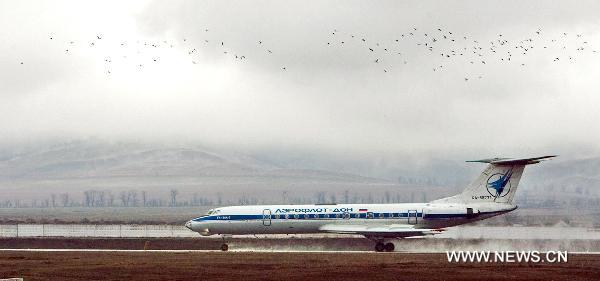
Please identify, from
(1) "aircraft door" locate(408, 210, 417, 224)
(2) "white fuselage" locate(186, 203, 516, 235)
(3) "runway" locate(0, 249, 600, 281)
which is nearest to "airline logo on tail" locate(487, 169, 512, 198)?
(2) "white fuselage" locate(186, 203, 516, 235)

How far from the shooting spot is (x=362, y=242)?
90312 millimetres

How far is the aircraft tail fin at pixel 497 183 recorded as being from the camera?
81.8 m

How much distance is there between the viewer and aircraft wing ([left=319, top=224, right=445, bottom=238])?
264ft

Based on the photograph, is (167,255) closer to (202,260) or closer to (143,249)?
(202,260)

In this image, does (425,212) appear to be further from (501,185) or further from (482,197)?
(501,185)

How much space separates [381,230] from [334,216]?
495cm

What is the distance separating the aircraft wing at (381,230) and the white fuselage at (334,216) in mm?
262

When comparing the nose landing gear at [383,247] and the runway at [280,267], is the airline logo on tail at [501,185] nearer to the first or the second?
the nose landing gear at [383,247]

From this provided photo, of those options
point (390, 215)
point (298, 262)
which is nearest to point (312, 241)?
point (390, 215)

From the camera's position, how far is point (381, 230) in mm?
81812

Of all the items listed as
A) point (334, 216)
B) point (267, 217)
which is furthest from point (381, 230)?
point (267, 217)

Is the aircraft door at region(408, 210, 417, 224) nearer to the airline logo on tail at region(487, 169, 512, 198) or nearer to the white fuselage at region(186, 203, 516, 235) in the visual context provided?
the white fuselage at region(186, 203, 516, 235)

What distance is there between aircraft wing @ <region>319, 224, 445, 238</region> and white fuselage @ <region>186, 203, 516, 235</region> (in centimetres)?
26

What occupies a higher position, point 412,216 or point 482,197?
point 482,197
